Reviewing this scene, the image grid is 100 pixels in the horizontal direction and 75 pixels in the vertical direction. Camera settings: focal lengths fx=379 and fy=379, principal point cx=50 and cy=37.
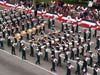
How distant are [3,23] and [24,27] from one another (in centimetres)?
209

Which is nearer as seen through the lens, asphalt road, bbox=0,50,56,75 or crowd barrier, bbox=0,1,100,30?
asphalt road, bbox=0,50,56,75

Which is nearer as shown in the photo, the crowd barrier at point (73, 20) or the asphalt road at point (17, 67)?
the asphalt road at point (17, 67)

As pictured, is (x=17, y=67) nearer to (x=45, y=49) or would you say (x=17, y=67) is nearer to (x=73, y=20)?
(x=45, y=49)

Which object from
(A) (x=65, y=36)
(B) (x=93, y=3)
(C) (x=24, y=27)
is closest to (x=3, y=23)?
(C) (x=24, y=27)

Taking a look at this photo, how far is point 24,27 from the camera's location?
113 feet

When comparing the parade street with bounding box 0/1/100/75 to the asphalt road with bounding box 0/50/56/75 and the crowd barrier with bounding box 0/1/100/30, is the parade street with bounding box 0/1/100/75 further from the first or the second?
the crowd barrier with bounding box 0/1/100/30

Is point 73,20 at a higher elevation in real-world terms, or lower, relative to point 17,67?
higher

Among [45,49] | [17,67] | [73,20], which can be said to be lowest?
[17,67]

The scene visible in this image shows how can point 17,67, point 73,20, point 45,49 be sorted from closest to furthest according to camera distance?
point 17,67, point 45,49, point 73,20

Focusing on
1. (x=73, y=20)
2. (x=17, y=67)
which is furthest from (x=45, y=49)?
(x=73, y=20)

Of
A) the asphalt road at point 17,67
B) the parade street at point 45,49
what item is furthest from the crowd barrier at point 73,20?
the asphalt road at point 17,67

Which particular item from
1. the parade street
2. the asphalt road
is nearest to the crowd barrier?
the parade street

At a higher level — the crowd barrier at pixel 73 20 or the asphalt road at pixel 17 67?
the crowd barrier at pixel 73 20

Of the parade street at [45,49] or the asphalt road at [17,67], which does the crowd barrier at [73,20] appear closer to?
the parade street at [45,49]
